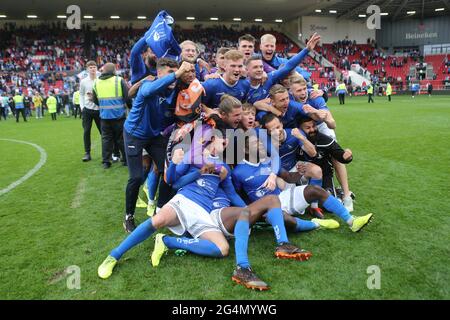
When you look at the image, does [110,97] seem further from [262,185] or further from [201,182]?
[262,185]

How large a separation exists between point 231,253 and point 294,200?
1051 millimetres

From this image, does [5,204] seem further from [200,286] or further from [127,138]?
[200,286]

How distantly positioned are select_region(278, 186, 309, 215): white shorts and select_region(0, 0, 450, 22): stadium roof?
101 feet

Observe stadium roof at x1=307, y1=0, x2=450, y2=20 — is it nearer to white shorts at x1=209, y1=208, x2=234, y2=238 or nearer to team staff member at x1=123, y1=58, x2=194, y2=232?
team staff member at x1=123, y1=58, x2=194, y2=232

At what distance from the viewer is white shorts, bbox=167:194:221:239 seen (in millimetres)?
3527

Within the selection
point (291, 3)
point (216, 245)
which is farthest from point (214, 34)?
point (216, 245)

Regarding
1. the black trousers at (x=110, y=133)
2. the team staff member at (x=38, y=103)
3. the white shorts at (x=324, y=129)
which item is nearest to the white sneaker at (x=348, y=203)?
the white shorts at (x=324, y=129)

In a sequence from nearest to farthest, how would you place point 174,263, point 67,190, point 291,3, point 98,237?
point 174,263, point 98,237, point 67,190, point 291,3

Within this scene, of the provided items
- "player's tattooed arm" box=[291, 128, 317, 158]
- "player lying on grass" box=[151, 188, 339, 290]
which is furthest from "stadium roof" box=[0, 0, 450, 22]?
"player lying on grass" box=[151, 188, 339, 290]

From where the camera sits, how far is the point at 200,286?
2980 mm

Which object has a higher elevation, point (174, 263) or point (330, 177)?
point (330, 177)

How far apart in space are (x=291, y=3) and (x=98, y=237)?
3465cm

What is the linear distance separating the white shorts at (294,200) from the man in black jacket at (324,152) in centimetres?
45

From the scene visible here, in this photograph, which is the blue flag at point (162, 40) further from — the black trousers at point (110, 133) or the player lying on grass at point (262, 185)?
the black trousers at point (110, 133)
